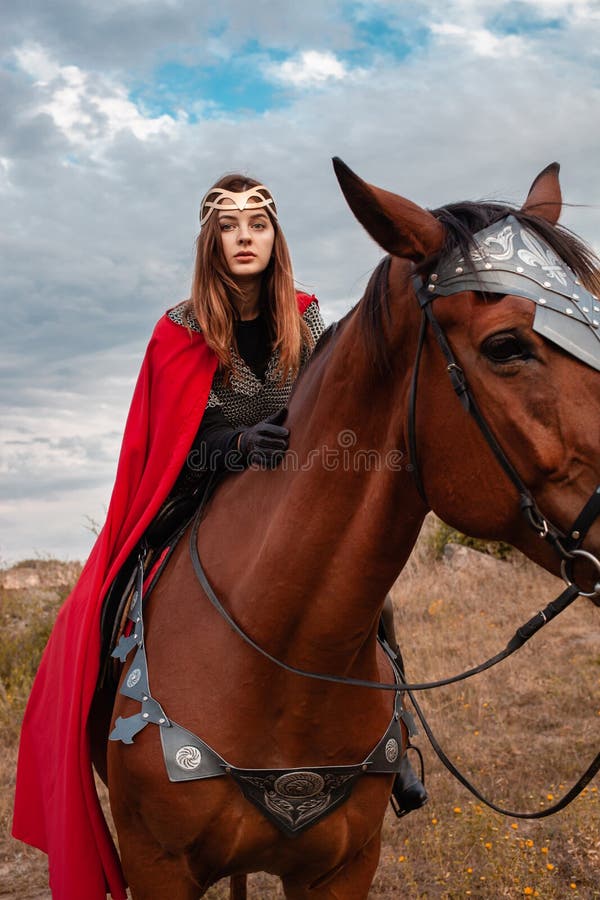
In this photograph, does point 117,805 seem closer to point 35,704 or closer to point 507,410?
point 35,704

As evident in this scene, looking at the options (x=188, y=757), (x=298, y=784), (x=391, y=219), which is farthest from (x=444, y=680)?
(x=391, y=219)

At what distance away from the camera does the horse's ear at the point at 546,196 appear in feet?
7.67

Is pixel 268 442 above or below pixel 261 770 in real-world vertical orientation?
above

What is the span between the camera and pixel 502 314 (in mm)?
1834

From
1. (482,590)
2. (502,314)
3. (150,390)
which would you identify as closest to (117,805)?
(150,390)

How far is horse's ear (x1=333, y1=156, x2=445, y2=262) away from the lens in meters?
1.83

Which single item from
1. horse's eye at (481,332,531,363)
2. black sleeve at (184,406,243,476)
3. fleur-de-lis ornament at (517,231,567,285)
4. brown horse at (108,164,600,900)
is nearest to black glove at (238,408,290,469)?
brown horse at (108,164,600,900)

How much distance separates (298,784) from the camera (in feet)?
7.88

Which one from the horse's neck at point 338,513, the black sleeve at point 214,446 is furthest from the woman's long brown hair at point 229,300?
the horse's neck at point 338,513

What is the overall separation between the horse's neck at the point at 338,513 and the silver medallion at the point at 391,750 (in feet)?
1.59

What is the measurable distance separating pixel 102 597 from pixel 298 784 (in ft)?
3.31

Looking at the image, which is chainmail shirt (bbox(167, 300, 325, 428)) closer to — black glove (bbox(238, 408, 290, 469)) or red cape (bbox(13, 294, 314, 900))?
red cape (bbox(13, 294, 314, 900))

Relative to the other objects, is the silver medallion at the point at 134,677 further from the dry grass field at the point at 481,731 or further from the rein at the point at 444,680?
the dry grass field at the point at 481,731

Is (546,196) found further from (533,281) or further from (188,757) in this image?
(188,757)
